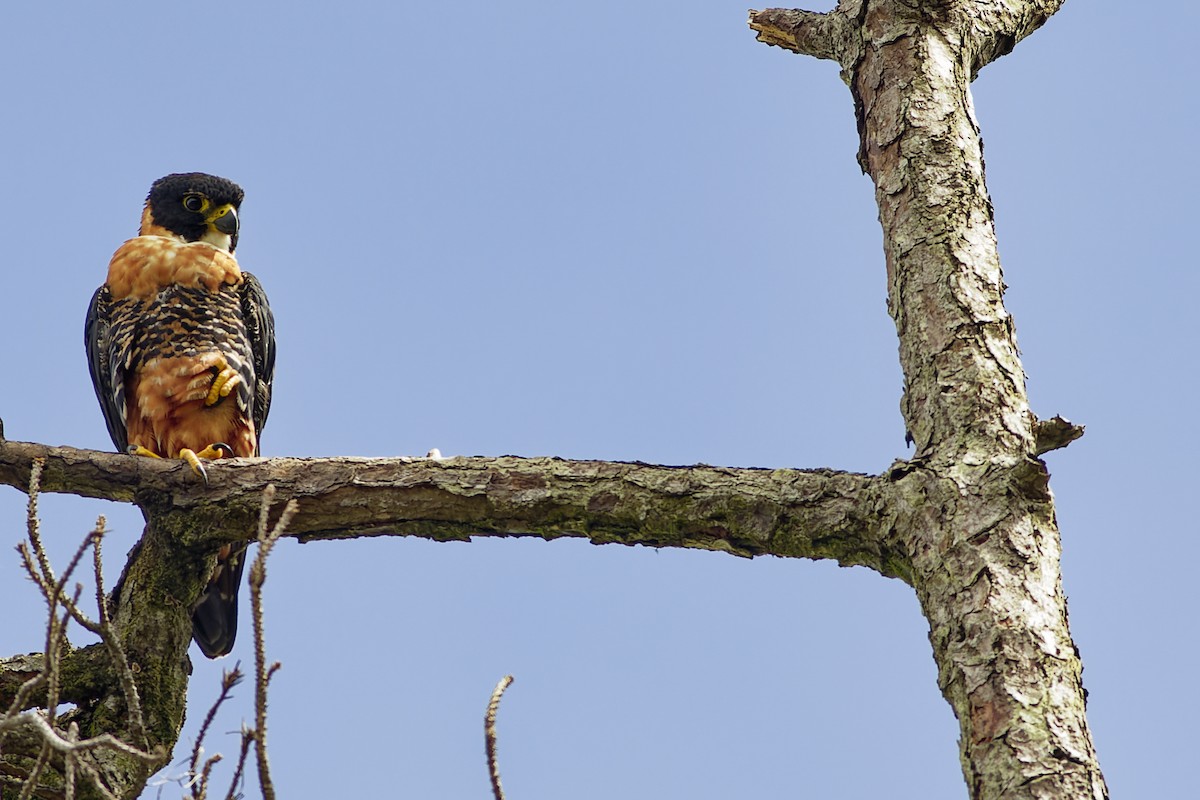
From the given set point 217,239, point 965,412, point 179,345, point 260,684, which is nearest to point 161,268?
point 179,345

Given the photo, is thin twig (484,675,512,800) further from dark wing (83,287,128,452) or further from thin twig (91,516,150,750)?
dark wing (83,287,128,452)

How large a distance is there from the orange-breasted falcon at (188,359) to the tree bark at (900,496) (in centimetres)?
66

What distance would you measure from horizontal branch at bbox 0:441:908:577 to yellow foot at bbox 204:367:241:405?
93cm

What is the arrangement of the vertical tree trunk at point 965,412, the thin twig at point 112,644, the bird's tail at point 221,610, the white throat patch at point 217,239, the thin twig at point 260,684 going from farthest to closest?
the white throat patch at point 217,239 < the bird's tail at point 221,610 < the vertical tree trunk at point 965,412 < the thin twig at point 112,644 < the thin twig at point 260,684

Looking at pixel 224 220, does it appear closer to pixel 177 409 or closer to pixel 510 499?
pixel 177 409

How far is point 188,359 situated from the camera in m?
4.25

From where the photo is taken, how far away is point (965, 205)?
3.00m

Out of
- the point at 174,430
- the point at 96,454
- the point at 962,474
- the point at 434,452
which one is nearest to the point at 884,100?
the point at 962,474

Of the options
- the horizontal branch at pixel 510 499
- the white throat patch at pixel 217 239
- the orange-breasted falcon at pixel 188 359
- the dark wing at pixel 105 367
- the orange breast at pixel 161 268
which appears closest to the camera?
the horizontal branch at pixel 510 499

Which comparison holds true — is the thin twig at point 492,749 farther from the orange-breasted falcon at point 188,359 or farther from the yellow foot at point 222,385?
the yellow foot at point 222,385

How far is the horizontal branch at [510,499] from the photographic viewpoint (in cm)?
→ 275

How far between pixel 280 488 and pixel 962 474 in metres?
1.63

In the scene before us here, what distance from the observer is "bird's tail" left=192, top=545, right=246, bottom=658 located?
3.88 m

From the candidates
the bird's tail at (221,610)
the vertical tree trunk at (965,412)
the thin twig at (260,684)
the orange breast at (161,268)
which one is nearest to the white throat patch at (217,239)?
the orange breast at (161,268)
